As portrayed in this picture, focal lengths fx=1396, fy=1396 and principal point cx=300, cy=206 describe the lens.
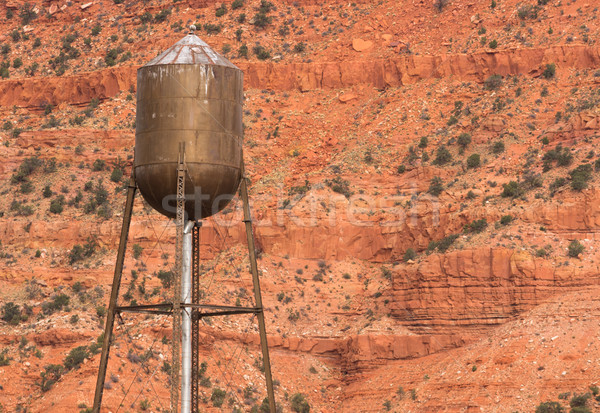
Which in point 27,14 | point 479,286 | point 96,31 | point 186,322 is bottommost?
point 186,322

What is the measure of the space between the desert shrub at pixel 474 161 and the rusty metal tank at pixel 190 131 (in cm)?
3457

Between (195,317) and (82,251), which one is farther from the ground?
(82,251)

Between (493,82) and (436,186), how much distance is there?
1212 centimetres

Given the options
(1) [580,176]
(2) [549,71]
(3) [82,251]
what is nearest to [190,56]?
(1) [580,176]

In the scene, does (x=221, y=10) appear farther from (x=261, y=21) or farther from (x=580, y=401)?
(x=580, y=401)

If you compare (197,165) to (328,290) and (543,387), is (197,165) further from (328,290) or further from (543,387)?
(328,290)

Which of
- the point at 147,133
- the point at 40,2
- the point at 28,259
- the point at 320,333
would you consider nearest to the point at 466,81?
the point at 320,333

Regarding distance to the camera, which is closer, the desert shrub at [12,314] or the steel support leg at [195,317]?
the steel support leg at [195,317]

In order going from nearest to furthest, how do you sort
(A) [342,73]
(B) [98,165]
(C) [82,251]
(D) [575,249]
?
1. (D) [575,249]
2. (C) [82,251]
3. (B) [98,165]
4. (A) [342,73]

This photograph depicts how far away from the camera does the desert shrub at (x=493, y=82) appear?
273 feet

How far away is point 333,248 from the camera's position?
7412cm

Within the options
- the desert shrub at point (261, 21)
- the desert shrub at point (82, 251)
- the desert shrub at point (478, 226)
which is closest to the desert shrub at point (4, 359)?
the desert shrub at point (82, 251)

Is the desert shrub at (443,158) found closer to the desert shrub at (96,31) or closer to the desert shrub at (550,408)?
the desert shrub at (550,408)

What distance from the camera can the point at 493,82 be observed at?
83438 mm
